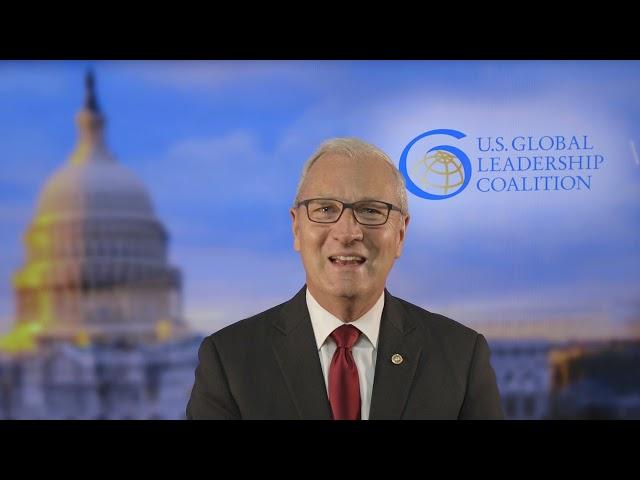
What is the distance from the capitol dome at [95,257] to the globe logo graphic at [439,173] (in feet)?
5.24

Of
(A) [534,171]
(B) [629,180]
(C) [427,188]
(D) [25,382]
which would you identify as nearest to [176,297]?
(D) [25,382]

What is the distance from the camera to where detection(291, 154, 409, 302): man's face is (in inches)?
156

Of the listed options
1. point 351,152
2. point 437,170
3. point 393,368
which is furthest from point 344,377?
A: point 437,170

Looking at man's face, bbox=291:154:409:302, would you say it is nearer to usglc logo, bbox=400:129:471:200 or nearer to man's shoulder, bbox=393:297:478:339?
man's shoulder, bbox=393:297:478:339

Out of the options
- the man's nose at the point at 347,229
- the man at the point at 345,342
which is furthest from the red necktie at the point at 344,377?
the man's nose at the point at 347,229

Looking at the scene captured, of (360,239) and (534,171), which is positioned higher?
(534,171)

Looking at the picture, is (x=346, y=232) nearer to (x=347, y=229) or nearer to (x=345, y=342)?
(x=347, y=229)

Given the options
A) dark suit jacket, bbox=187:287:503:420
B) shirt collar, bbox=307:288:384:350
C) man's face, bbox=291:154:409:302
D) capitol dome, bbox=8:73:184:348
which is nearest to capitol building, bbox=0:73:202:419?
capitol dome, bbox=8:73:184:348

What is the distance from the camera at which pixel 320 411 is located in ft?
13.4

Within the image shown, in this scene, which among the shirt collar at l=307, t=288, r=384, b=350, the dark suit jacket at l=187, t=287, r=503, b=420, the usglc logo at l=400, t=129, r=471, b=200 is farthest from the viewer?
the usglc logo at l=400, t=129, r=471, b=200

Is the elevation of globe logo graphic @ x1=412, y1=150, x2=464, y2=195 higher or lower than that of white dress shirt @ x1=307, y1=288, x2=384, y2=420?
higher

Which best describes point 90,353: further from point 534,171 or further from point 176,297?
point 534,171

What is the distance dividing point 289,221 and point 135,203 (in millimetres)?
945

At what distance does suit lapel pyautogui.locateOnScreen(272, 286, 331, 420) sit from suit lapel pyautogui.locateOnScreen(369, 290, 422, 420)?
24 cm
